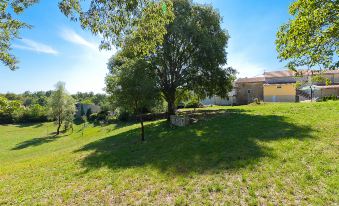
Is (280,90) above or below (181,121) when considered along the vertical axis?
above

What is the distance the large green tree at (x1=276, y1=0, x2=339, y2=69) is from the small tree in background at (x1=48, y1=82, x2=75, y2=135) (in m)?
46.1

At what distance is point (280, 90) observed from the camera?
47188 millimetres

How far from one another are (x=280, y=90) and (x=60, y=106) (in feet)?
139

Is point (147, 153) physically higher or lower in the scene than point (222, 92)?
lower

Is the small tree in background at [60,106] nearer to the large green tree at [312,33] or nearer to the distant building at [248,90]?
the distant building at [248,90]

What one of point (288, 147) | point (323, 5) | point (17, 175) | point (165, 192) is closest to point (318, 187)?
point (288, 147)

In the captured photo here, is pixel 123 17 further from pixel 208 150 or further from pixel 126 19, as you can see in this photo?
pixel 208 150

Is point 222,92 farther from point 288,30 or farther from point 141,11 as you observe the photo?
point 141,11

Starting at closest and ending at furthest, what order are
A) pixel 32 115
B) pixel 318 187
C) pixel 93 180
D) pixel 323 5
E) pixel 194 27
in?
pixel 318 187
pixel 323 5
pixel 93 180
pixel 194 27
pixel 32 115

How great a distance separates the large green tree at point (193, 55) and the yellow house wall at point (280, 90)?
895 inches

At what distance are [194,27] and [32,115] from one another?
206 ft

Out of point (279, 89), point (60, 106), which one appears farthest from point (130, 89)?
point (279, 89)

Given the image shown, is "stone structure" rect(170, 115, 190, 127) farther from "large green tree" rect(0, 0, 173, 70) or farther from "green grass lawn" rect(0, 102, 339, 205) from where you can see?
"large green tree" rect(0, 0, 173, 70)

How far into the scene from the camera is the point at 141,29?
28.3 ft
